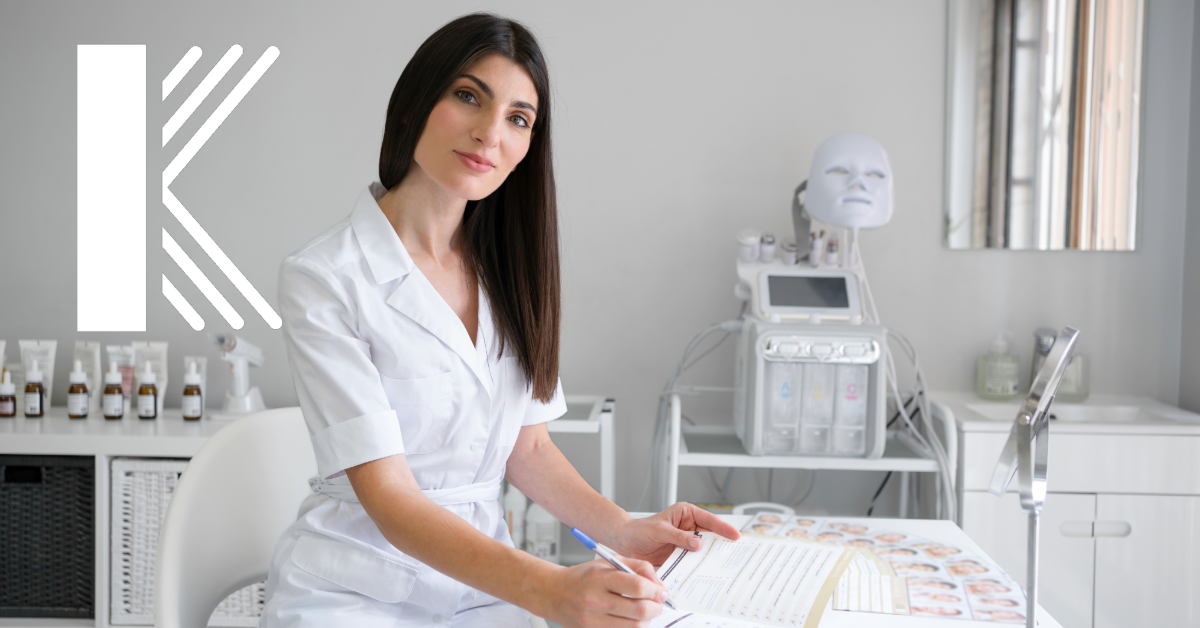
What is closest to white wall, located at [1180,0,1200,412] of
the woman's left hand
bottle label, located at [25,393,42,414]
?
the woman's left hand

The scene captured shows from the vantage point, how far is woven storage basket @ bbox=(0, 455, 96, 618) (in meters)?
2.03

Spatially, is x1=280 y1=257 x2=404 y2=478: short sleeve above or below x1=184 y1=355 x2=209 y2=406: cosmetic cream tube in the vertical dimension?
above

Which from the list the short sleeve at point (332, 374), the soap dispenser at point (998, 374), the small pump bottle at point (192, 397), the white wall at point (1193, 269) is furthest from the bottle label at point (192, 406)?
the white wall at point (1193, 269)

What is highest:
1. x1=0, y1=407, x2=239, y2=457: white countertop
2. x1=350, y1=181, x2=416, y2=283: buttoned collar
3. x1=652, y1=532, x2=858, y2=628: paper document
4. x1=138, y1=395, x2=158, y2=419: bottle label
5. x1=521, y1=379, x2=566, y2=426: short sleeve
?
x1=350, y1=181, x2=416, y2=283: buttoned collar

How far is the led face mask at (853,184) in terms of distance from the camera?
1.96 m

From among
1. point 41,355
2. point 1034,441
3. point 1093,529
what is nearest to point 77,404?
point 41,355

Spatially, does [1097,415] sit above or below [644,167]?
below

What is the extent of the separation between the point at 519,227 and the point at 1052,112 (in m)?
1.84

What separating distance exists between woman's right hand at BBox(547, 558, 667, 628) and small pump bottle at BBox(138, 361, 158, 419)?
1883mm

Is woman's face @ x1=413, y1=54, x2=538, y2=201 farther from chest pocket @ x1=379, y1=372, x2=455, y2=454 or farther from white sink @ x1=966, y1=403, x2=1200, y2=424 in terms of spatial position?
white sink @ x1=966, y1=403, x2=1200, y2=424

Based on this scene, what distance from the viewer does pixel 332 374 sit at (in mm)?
899

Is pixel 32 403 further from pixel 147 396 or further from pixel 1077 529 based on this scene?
pixel 1077 529

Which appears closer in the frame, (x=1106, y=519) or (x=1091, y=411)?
(x=1106, y=519)

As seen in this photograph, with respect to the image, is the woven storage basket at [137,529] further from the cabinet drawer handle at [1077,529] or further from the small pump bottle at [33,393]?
the cabinet drawer handle at [1077,529]
